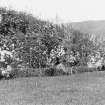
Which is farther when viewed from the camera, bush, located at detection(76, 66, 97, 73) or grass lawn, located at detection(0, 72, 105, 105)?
bush, located at detection(76, 66, 97, 73)

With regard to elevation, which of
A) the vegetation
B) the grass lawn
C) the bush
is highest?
the vegetation

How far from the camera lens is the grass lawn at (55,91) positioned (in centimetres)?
634

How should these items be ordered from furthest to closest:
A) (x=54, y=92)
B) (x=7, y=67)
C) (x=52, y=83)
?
(x=7, y=67) → (x=52, y=83) → (x=54, y=92)

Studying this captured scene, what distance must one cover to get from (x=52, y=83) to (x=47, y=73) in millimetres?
1905

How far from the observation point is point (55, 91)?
739 cm

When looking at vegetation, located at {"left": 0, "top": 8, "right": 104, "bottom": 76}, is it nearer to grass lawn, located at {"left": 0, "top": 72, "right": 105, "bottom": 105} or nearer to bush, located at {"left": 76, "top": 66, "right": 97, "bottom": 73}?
bush, located at {"left": 76, "top": 66, "right": 97, "bottom": 73}

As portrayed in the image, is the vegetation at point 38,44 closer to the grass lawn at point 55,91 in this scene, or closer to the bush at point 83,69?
the bush at point 83,69

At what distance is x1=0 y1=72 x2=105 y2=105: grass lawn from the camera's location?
20.8 feet

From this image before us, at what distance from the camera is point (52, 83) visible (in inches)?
332

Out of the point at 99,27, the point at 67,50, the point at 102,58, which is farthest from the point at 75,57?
the point at 99,27

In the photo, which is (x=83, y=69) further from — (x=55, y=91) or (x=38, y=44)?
(x=55, y=91)

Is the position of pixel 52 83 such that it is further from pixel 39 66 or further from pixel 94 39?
pixel 94 39

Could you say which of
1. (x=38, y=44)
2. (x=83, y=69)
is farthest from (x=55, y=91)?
(x=38, y=44)

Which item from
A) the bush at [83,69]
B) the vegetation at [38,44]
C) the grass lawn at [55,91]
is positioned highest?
the vegetation at [38,44]
